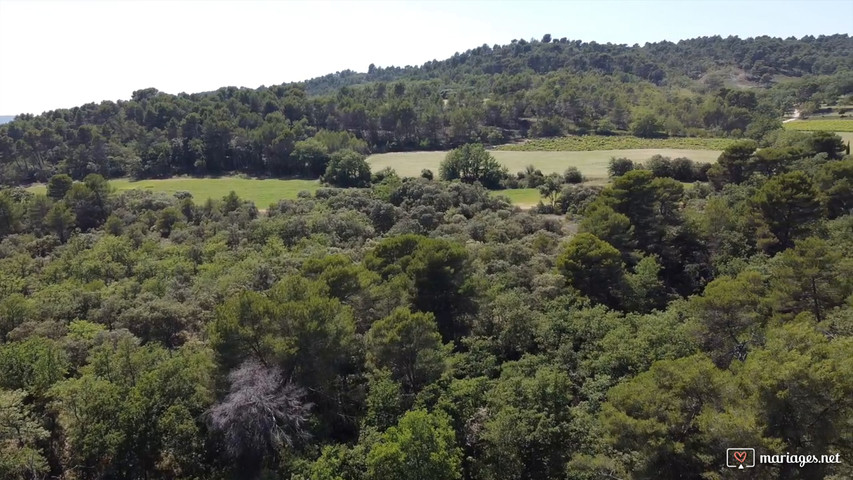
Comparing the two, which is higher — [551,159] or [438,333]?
[551,159]

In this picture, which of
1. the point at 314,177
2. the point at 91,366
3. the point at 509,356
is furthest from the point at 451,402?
the point at 314,177

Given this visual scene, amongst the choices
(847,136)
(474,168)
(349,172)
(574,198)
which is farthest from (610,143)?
(349,172)

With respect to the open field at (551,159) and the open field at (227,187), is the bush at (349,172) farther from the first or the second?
the open field at (551,159)

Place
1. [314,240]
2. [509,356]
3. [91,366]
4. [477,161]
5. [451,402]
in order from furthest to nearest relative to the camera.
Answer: [477,161] → [314,240] → [509,356] → [91,366] → [451,402]

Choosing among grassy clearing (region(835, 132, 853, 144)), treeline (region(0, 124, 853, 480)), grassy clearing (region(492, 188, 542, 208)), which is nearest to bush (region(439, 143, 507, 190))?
grassy clearing (region(492, 188, 542, 208))

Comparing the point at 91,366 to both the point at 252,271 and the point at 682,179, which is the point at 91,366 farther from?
the point at 682,179

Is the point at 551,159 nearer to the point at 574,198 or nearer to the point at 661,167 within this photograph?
the point at 661,167

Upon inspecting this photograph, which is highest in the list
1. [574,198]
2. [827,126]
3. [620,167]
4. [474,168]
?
[827,126]
